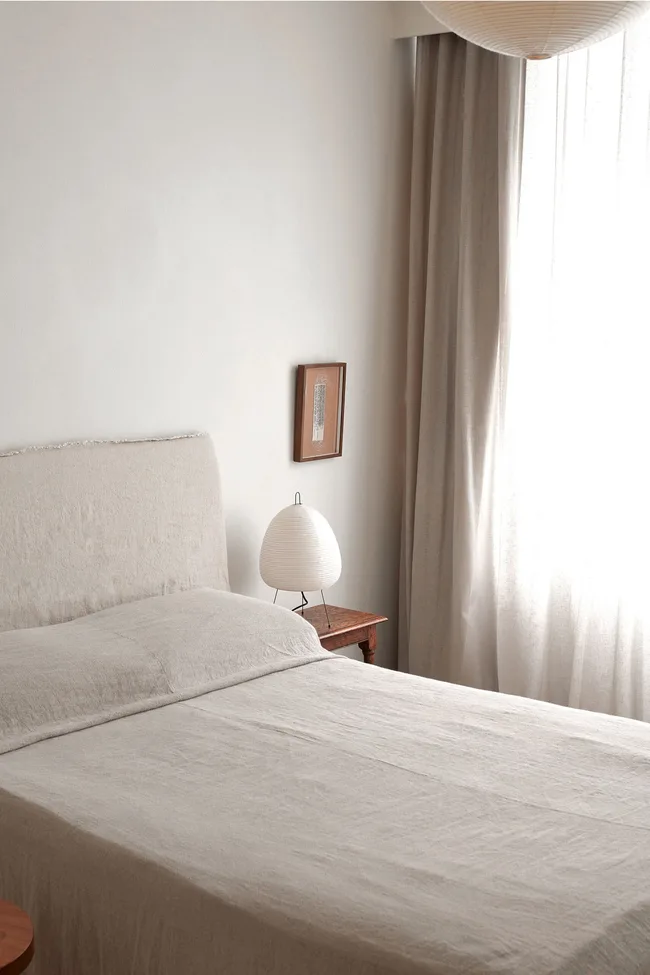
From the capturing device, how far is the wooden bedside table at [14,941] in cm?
157

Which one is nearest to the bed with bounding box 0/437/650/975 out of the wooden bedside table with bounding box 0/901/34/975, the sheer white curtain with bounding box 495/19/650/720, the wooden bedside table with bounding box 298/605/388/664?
the wooden bedside table with bounding box 0/901/34/975

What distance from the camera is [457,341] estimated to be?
4.11m

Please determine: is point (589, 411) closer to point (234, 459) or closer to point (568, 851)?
point (234, 459)

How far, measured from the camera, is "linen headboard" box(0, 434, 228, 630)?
114 inches

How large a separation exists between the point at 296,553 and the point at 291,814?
4.83ft

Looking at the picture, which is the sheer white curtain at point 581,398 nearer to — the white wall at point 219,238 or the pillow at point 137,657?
the white wall at point 219,238

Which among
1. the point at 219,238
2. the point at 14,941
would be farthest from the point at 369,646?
the point at 14,941

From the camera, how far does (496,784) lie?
228 centimetres

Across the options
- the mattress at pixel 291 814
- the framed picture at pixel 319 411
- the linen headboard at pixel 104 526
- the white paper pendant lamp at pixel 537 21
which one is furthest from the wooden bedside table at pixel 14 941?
the framed picture at pixel 319 411

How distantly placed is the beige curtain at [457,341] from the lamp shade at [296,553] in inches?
30.0

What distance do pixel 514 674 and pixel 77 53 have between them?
257cm

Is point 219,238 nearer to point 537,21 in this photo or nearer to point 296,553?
point 296,553

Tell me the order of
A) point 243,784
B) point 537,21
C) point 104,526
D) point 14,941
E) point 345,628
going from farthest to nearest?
point 345,628 < point 104,526 < point 243,784 < point 537,21 < point 14,941

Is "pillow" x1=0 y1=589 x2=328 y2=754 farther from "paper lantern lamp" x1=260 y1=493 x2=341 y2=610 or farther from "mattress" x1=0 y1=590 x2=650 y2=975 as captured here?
"paper lantern lamp" x1=260 y1=493 x2=341 y2=610
